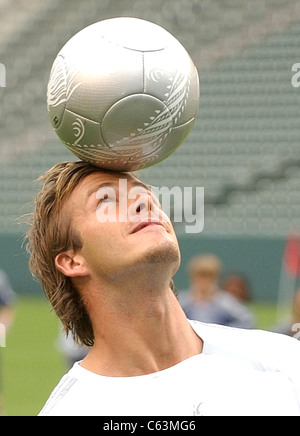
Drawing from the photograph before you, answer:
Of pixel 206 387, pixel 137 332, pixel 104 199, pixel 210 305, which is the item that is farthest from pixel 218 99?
pixel 206 387

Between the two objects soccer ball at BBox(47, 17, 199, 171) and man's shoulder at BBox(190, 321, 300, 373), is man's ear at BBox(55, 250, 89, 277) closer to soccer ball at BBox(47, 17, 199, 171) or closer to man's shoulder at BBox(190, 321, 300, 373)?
soccer ball at BBox(47, 17, 199, 171)

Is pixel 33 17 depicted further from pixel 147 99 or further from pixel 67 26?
pixel 147 99

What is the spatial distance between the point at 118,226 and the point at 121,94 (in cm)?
46

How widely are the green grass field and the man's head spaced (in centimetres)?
542

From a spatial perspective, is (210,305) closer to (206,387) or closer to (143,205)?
(143,205)

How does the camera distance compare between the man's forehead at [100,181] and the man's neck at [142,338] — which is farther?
the man's forehead at [100,181]

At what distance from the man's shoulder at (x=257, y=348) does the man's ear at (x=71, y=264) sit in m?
0.46

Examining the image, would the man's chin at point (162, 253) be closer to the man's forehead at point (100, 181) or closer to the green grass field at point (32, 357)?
the man's forehead at point (100, 181)

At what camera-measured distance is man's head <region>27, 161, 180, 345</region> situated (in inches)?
102

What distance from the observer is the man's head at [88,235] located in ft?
8.47

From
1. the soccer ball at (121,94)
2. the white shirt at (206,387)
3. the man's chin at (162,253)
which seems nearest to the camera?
the white shirt at (206,387)

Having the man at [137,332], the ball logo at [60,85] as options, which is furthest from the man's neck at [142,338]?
the ball logo at [60,85]

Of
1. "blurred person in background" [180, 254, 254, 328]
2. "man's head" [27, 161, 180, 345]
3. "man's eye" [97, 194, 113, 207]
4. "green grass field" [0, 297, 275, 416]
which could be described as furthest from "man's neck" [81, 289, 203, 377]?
"green grass field" [0, 297, 275, 416]
